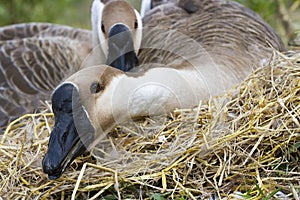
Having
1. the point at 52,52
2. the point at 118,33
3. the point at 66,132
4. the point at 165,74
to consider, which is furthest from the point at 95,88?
the point at 52,52

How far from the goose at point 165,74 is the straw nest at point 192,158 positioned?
13 cm

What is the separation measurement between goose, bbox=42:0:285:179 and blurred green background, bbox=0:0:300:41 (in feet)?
6.04

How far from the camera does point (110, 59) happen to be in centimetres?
464

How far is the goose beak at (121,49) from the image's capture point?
178 inches

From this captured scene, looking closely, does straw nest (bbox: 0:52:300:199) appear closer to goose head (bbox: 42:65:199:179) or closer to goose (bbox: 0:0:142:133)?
goose head (bbox: 42:65:199:179)

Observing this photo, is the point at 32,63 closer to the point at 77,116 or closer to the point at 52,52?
the point at 52,52

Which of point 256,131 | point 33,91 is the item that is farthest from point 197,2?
point 256,131

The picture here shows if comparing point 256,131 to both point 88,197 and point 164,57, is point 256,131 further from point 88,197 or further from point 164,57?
point 164,57

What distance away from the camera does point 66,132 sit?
3.33 meters

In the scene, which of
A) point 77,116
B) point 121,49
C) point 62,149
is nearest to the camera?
point 62,149

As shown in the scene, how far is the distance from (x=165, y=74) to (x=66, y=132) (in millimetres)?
829

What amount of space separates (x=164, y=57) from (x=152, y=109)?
1032 millimetres

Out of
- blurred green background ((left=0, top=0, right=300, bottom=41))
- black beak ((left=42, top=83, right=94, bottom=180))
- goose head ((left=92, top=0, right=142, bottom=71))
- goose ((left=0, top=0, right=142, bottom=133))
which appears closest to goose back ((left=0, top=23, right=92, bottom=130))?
goose ((left=0, top=0, right=142, bottom=133))

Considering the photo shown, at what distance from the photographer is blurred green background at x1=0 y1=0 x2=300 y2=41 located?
6918 mm
